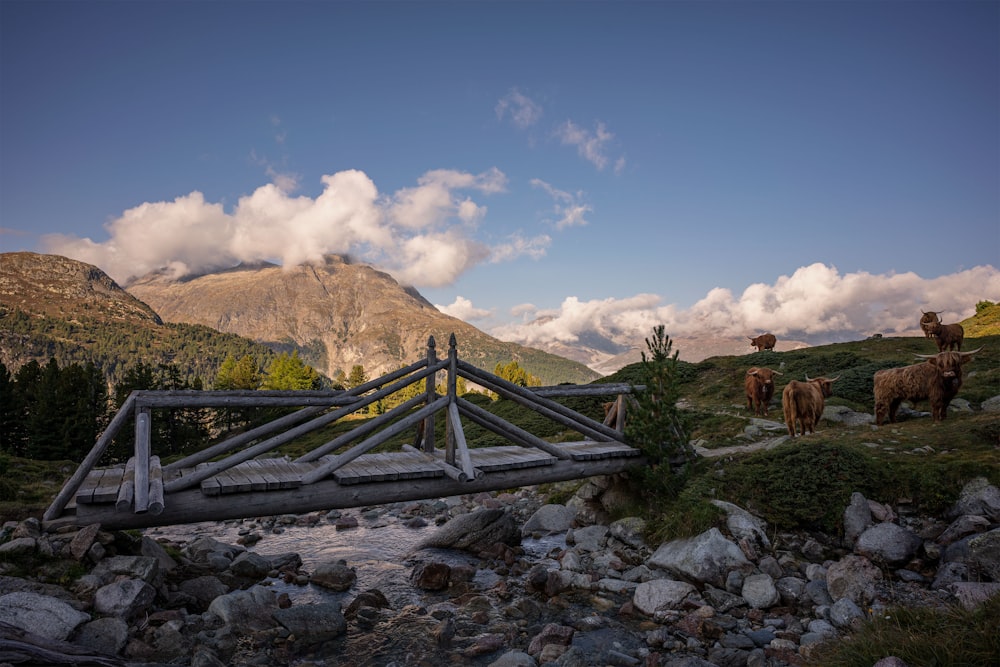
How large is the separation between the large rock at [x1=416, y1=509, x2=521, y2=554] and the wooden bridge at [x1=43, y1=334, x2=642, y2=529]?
8.59 feet

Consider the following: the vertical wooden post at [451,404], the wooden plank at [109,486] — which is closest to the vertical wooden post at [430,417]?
the vertical wooden post at [451,404]

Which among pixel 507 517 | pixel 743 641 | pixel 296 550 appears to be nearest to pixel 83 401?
pixel 296 550

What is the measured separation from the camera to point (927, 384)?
14.9 m

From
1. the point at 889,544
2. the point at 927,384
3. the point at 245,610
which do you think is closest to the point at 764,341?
the point at 927,384

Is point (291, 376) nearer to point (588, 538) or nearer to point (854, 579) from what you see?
point (588, 538)

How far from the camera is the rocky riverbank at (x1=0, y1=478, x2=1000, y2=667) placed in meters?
8.02

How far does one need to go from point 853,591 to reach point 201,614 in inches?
447

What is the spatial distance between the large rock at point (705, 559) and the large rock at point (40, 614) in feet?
32.9

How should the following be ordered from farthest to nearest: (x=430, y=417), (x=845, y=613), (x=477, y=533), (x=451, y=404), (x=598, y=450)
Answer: (x=477, y=533) < (x=598, y=450) < (x=430, y=417) < (x=451, y=404) < (x=845, y=613)

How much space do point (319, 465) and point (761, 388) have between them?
16498 millimetres

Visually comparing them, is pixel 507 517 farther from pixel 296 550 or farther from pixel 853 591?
pixel 853 591

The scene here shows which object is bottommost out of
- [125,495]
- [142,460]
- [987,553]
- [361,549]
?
[361,549]

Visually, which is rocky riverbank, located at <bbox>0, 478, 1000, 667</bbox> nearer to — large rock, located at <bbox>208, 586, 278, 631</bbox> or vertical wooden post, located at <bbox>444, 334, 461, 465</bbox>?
large rock, located at <bbox>208, 586, 278, 631</bbox>

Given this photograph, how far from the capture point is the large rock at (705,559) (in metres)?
10.4
